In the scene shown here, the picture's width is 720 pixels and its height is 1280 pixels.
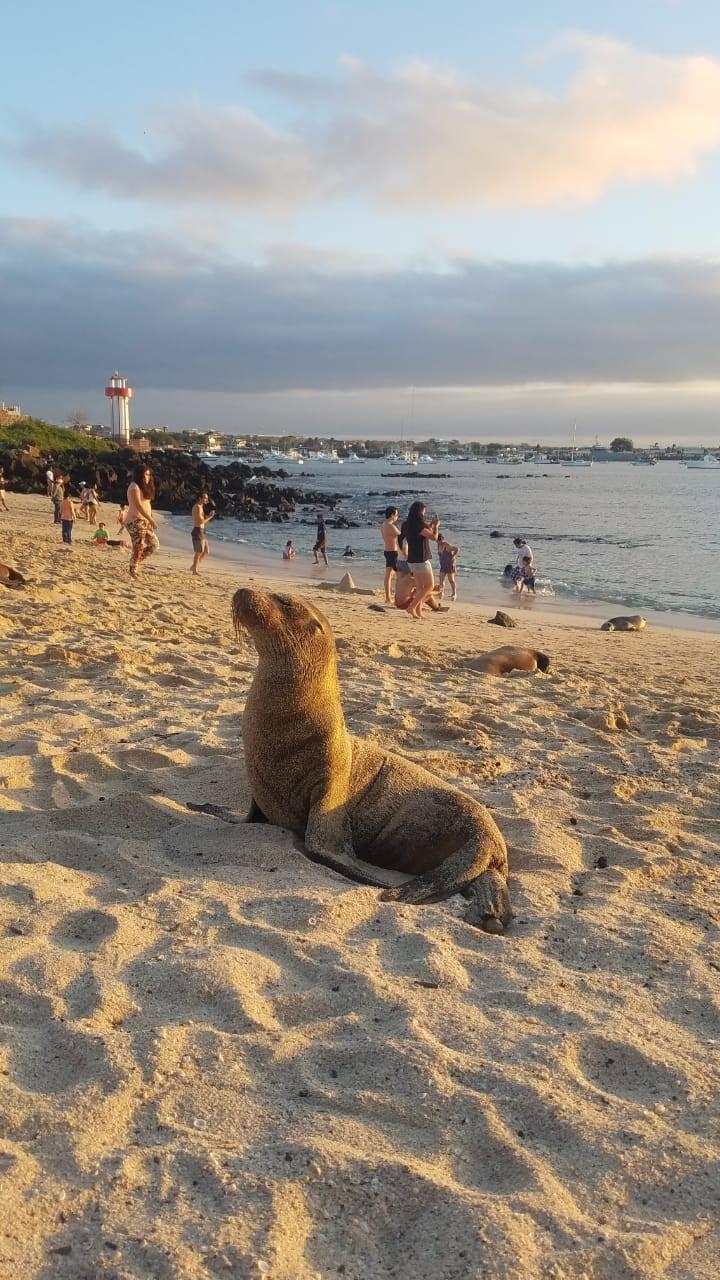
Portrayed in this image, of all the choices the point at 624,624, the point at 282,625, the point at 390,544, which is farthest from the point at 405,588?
the point at 282,625

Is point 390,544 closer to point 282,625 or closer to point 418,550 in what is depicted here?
point 418,550

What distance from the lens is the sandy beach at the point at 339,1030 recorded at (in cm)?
201

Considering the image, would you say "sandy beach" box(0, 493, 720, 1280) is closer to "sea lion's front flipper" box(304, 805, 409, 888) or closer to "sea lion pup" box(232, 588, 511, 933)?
"sea lion's front flipper" box(304, 805, 409, 888)

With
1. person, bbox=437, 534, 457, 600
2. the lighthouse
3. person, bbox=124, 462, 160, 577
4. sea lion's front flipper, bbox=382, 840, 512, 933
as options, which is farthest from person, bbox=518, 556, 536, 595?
the lighthouse

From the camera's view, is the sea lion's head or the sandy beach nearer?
the sandy beach

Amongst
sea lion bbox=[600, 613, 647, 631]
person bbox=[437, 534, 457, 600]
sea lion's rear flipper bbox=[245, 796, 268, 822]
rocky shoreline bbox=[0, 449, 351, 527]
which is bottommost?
sea lion bbox=[600, 613, 647, 631]

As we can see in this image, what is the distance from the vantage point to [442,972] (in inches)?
126

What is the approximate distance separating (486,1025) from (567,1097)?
39cm

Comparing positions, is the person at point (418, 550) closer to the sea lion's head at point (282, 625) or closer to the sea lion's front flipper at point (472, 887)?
the sea lion's head at point (282, 625)

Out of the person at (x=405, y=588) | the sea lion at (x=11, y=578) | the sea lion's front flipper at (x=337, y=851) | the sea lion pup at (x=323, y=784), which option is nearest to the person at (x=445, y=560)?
the person at (x=405, y=588)

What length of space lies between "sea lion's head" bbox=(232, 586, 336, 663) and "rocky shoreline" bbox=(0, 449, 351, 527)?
34342mm

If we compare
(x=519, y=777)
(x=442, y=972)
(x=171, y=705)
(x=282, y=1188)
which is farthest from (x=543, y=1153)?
(x=171, y=705)

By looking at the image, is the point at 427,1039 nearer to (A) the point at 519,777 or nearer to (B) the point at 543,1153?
(B) the point at 543,1153

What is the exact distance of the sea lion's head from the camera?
4.14 metres
